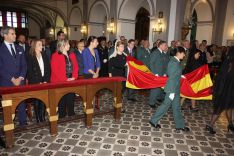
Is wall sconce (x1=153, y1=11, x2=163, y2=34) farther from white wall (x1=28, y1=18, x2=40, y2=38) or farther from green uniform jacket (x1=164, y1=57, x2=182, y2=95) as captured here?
white wall (x1=28, y1=18, x2=40, y2=38)

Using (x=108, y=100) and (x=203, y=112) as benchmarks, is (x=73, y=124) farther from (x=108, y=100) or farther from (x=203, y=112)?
(x=203, y=112)

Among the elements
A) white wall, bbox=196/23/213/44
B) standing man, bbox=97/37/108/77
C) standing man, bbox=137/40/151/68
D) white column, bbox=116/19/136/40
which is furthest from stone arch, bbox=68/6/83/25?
standing man, bbox=137/40/151/68

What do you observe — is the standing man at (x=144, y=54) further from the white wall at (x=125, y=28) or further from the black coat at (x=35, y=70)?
the white wall at (x=125, y=28)

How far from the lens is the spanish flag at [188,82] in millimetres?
4926

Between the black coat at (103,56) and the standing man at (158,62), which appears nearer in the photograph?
the standing man at (158,62)

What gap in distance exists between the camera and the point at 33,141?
4.00m

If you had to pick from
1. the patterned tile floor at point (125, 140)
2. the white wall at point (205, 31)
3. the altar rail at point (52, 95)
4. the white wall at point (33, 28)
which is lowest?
the patterned tile floor at point (125, 140)

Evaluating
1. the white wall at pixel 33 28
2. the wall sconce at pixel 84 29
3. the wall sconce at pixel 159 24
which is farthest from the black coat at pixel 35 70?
the white wall at pixel 33 28

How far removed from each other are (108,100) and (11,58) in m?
3.39

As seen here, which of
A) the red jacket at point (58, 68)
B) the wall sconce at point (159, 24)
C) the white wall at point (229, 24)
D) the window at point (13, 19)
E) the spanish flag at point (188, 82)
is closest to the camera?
the red jacket at point (58, 68)

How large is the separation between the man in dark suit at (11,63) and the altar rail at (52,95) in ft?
2.14

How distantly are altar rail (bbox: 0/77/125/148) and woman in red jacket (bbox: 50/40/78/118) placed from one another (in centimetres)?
49

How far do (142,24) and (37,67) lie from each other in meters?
13.3

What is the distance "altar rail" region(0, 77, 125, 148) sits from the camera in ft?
11.8
